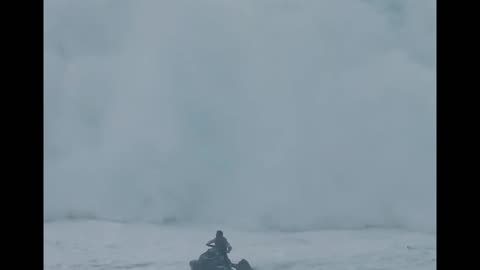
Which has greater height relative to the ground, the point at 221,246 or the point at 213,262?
the point at 221,246

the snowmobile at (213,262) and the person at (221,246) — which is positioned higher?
the person at (221,246)

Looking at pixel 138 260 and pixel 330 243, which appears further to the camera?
pixel 330 243

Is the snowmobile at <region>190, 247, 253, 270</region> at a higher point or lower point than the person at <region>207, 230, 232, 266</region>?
lower
